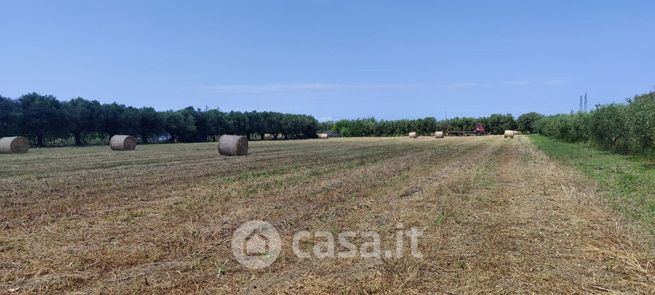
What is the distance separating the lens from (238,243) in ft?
22.5

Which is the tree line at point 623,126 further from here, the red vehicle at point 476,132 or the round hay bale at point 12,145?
the red vehicle at point 476,132

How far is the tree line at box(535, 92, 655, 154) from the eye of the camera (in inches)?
828

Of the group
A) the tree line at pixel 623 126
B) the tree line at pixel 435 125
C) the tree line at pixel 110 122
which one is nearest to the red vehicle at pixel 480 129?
the tree line at pixel 435 125

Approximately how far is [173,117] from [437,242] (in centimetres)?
7746

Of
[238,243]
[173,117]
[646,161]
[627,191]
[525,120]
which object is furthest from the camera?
[525,120]

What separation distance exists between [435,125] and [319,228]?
106774 mm

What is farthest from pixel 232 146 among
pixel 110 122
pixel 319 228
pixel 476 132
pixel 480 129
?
pixel 476 132

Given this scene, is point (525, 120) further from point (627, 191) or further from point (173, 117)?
point (627, 191)

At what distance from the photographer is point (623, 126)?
25.3m

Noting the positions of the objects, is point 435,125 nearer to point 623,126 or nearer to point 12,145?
point 623,126

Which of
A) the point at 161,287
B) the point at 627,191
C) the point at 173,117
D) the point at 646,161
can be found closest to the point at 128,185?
the point at 161,287

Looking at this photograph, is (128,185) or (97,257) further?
(128,185)

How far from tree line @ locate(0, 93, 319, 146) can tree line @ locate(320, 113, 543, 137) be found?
22.0 metres

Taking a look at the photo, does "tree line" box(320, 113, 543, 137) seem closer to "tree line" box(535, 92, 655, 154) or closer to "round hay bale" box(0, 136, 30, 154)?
"tree line" box(535, 92, 655, 154)
